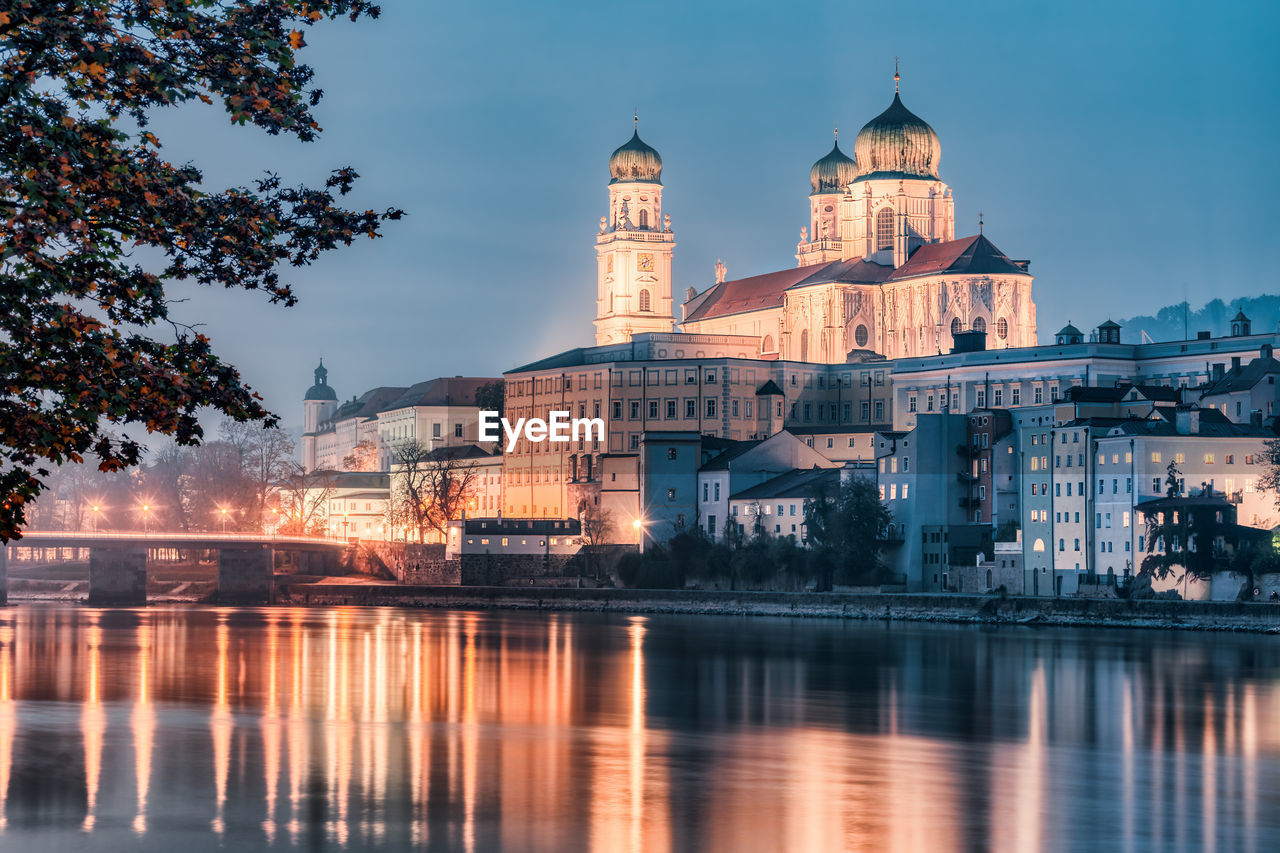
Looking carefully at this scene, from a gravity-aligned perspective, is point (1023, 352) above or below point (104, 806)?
above

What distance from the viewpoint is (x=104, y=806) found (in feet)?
86.8

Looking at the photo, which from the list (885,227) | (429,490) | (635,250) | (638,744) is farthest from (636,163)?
(638,744)

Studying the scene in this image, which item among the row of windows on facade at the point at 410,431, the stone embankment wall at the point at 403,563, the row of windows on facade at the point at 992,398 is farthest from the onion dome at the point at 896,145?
the stone embankment wall at the point at 403,563

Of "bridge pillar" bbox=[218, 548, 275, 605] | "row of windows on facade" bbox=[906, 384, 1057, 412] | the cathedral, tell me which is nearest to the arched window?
the cathedral

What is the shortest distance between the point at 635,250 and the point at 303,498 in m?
43.0

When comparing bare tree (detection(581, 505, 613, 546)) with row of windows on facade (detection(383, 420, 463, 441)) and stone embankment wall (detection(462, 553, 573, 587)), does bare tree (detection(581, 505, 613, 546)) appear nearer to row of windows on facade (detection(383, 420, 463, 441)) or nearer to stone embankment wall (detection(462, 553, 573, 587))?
stone embankment wall (detection(462, 553, 573, 587))

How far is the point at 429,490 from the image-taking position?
123m

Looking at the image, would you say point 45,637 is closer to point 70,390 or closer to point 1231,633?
point 1231,633

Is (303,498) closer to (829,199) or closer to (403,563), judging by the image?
(403,563)

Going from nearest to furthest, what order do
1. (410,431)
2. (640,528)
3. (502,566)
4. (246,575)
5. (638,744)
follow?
(638,744), (502,566), (640,528), (246,575), (410,431)

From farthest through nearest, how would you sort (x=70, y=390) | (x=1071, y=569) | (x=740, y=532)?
(x=740, y=532), (x=1071, y=569), (x=70, y=390)

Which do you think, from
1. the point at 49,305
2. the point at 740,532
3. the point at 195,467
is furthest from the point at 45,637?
the point at 195,467

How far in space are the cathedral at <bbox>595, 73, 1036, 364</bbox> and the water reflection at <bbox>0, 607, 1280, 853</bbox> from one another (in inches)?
2669

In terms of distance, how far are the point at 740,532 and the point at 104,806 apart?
7027 cm
